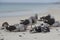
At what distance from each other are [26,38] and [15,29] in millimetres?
1158

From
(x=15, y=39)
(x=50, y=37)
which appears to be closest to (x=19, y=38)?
(x=15, y=39)

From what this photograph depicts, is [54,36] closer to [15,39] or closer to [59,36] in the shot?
[59,36]

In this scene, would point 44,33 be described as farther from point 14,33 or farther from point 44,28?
point 14,33

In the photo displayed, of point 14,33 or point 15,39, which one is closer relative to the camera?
point 15,39

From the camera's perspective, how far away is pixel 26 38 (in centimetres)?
540

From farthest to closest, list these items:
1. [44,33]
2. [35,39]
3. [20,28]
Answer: [20,28], [44,33], [35,39]

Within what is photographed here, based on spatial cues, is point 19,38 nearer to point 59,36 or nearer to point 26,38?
point 26,38

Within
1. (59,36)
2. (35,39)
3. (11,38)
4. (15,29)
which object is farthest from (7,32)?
(59,36)

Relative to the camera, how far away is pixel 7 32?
6.36 meters

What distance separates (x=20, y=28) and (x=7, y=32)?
47 centimetres

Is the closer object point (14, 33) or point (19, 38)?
point (19, 38)

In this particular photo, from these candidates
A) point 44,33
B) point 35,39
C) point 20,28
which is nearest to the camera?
point 35,39

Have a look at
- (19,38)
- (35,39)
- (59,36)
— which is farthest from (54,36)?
(19,38)

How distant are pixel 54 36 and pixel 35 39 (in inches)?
26.1
